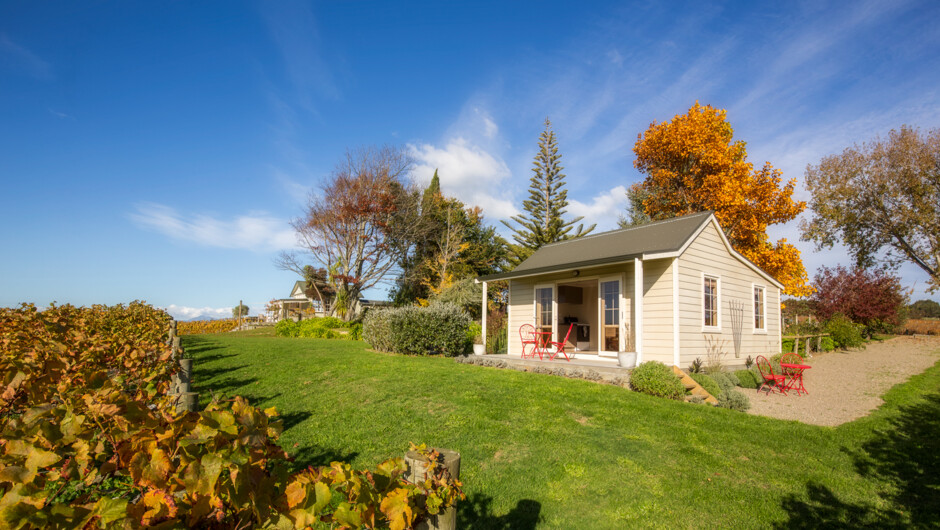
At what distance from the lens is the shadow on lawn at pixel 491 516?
11.1ft

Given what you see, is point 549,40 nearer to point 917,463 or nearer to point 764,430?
point 764,430

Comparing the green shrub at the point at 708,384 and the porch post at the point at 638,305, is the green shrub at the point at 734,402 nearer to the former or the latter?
the green shrub at the point at 708,384

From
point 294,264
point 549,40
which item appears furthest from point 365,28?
point 294,264

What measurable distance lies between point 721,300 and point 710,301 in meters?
0.56

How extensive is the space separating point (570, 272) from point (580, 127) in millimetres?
4965

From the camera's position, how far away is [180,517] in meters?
1.11

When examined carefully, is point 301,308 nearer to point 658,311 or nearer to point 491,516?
point 658,311

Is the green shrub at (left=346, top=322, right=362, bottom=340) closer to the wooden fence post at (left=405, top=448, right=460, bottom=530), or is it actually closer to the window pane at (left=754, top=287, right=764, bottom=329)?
the window pane at (left=754, top=287, right=764, bottom=329)

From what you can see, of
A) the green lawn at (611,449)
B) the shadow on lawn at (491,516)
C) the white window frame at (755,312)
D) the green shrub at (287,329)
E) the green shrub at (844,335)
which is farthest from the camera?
the green shrub at (287,329)

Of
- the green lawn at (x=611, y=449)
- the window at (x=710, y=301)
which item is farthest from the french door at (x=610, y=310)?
the green lawn at (x=611, y=449)

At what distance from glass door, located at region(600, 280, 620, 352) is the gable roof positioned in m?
0.81

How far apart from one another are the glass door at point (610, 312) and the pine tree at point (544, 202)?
13165 millimetres

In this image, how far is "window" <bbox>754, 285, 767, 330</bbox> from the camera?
12766mm

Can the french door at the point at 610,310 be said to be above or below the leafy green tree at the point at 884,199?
below
